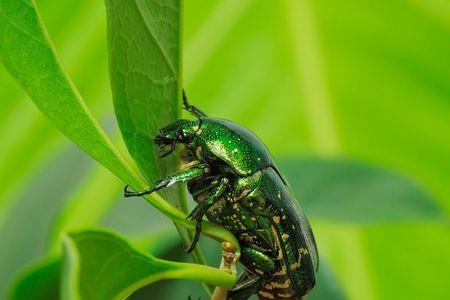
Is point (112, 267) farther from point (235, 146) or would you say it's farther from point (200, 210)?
point (235, 146)

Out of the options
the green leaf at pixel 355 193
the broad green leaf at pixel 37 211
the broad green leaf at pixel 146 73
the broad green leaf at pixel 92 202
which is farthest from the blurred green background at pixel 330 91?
the broad green leaf at pixel 146 73

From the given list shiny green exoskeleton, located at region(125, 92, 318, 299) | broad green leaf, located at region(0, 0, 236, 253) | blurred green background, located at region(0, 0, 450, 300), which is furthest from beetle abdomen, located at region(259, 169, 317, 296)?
blurred green background, located at region(0, 0, 450, 300)

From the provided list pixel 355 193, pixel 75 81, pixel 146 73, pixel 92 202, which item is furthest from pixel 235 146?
pixel 75 81

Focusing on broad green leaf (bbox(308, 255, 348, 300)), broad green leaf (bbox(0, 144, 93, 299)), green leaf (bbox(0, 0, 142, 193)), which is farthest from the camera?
broad green leaf (bbox(0, 144, 93, 299))

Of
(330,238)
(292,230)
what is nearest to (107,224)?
(292,230)

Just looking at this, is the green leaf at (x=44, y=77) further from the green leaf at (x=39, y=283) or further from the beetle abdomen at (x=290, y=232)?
the beetle abdomen at (x=290, y=232)

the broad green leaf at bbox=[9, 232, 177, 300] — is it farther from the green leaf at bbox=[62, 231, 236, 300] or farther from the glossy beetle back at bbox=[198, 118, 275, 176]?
the glossy beetle back at bbox=[198, 118, 275, 176]

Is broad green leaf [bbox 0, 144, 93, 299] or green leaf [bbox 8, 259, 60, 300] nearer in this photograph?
green leaf [bbox 8, 259, 60, 300]

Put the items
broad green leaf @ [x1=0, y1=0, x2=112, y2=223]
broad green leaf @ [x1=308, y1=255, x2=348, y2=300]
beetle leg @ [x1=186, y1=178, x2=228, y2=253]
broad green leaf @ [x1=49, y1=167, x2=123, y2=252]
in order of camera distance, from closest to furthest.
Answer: beetle leg @ [x1=186, y1=178, x2=228, y2=253] < broad green leaf @ [x1=308, y1=255, x2=348, y2=300] < broad green leaf @ [x1=49, y1=167, x2=123, y2=252] < broad green leaf @ [x1=0, y1=0, x2=112, y2=223]
